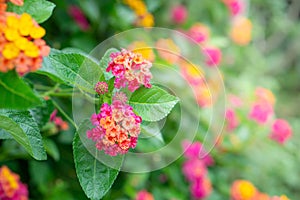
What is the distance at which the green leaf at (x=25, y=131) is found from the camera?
751 mm

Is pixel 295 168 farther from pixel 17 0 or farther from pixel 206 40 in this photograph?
pixel 17 0

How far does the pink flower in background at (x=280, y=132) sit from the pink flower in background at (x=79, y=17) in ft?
3.00

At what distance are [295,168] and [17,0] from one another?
2.15m

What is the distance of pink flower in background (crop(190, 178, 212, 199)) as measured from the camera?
193cm

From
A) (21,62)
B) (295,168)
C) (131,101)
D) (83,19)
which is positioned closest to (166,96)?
(131,101)

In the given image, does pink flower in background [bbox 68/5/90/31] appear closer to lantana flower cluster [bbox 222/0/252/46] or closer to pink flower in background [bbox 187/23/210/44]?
pink flower in background [bbox 187/23/210/44]

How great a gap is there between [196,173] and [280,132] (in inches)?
18.7

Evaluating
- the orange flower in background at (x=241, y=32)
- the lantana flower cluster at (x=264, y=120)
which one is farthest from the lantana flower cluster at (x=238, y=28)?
the lantana flower cluster at (x=264, y=120)

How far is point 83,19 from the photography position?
1904 mm

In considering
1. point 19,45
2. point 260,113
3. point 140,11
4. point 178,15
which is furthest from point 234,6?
point 19,45

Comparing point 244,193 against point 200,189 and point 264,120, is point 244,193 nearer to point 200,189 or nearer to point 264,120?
point 200,189

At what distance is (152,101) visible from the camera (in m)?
0.82

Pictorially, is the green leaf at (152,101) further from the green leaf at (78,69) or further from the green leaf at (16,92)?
the green leaf at (16,92)

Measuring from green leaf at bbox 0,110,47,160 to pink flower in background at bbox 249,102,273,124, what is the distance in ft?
4.83
